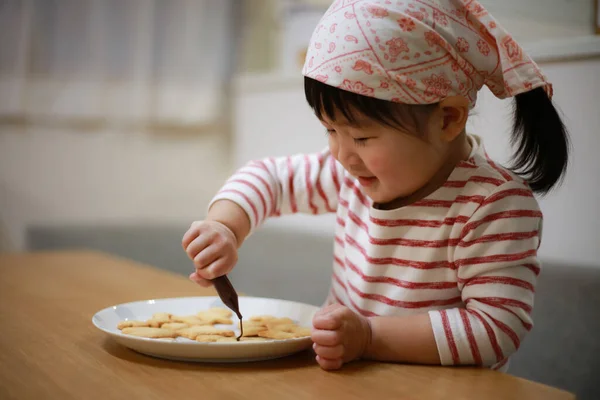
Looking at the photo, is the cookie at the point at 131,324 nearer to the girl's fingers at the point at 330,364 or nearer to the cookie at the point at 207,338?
the cookie at the point at 207,338

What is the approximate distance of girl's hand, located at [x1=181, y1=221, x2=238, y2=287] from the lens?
834 millimetres

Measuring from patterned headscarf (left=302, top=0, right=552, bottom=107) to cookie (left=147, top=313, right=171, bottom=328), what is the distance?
36cm

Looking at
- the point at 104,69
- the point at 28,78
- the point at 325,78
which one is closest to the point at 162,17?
the point at 104,69

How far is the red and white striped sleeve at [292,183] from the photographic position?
1.07m

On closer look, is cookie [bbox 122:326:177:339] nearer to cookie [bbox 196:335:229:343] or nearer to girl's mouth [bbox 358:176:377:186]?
cookie [bbox 196:335:229:343]

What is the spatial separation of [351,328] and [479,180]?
27 centimetres

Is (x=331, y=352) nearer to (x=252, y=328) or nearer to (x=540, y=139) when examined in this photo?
(x=252, y=328)

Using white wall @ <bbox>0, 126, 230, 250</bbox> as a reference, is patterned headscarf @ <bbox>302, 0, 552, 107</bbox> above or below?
above

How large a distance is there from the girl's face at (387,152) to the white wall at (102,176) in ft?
4.23

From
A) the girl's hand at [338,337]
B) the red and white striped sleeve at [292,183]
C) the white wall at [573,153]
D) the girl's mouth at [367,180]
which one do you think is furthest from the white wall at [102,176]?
the girl's hand at [338,337]

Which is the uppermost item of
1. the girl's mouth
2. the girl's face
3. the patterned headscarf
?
the patterned headscarf

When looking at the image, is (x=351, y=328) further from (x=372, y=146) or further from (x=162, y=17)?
(x=162, y=17)

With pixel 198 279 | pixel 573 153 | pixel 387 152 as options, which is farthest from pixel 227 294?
pixel 573 153

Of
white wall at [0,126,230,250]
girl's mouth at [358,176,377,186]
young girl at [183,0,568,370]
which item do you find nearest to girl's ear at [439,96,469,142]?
young girl at [183,0,568,370]
